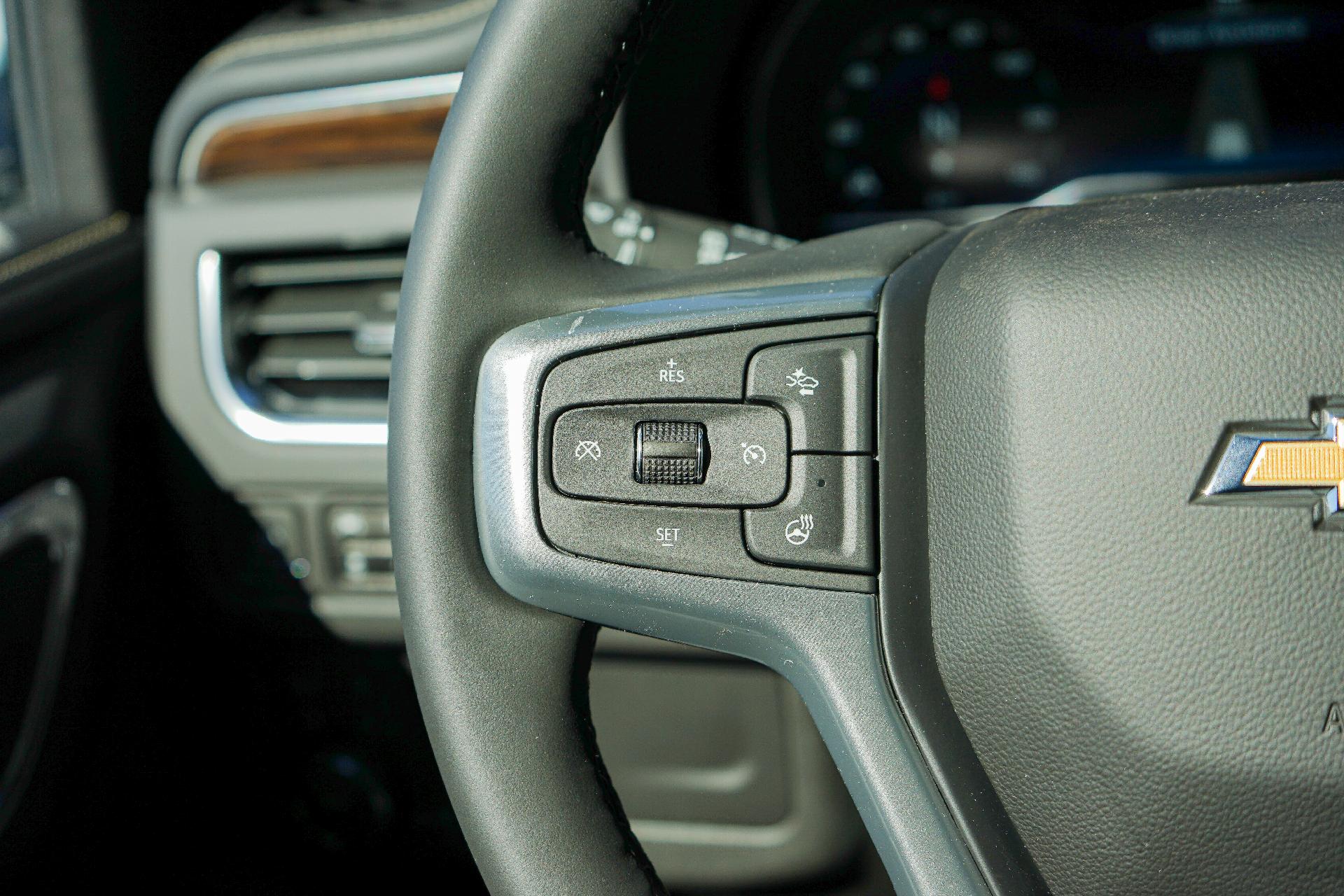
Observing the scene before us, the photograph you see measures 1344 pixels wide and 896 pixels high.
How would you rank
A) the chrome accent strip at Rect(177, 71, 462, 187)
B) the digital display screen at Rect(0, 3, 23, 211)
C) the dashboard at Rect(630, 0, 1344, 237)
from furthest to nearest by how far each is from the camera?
the dashboard at Rect(630, 0, 1344, 237), the digital display screen at Rect(0, 3, 23, 211), the chrome accent strip at Rect(177, 71, 462, 187)

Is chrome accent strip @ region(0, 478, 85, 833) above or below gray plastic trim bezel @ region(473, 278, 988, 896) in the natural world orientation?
below

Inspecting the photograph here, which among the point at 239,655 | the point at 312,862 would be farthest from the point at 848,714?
the point at 312,862

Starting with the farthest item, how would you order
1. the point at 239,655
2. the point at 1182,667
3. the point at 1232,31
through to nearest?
the point at 1232,31 → the point at 239,655 → the point at 1182,667

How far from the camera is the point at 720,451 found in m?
0.70

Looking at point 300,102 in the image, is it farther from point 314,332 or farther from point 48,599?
point 48,599

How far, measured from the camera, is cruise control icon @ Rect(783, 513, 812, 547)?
0.69 meters

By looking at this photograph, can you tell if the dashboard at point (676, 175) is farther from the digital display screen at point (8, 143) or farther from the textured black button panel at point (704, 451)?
the textured black button panel at point (704, 451)

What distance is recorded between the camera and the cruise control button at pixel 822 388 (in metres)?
0.69

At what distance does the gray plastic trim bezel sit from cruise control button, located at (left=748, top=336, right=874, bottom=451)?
0.06 ft

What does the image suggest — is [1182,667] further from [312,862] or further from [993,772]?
[312,862]

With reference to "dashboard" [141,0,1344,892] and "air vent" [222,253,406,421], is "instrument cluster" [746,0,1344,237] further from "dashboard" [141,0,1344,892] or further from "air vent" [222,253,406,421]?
"air vent" [222,253,406,421]

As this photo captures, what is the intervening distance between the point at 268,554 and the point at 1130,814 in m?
0.95

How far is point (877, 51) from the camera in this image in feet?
5.43

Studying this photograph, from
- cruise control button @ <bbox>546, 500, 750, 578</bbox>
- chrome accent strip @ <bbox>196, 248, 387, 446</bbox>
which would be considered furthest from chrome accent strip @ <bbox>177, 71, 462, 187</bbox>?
cruise control button @ <bbox>546, 500, 750, 578</bbox>
